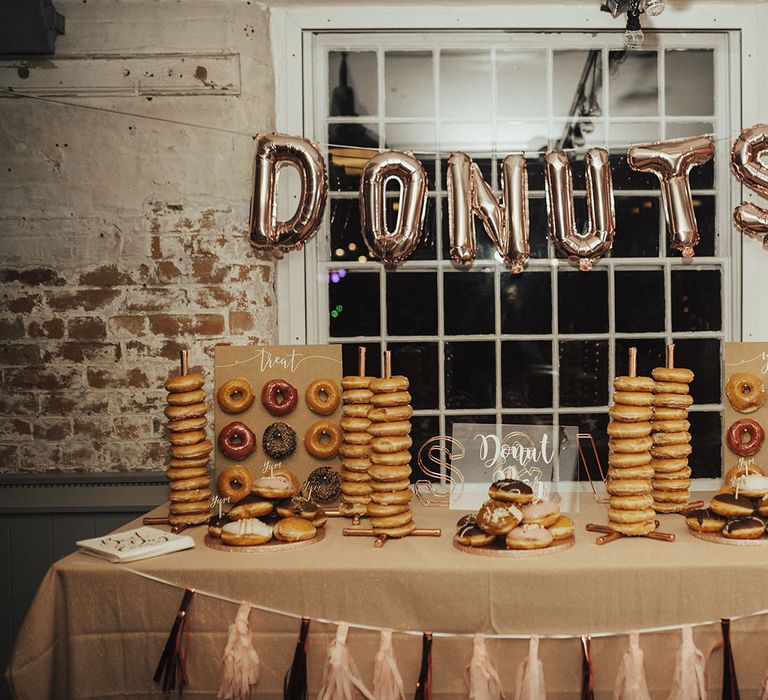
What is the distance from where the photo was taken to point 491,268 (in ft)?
11.3

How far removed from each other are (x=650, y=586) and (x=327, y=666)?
1046mm

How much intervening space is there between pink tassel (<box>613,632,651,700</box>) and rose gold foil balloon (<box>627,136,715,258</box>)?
1816 millimetres

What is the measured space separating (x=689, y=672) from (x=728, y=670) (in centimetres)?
13

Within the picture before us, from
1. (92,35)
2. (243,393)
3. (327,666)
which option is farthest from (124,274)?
(327,666)

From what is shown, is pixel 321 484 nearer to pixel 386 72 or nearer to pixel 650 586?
pixel 650 586

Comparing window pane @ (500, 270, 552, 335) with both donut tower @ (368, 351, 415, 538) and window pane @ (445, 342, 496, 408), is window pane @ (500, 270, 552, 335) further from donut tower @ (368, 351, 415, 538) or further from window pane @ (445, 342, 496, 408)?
donut tower @ (368, 351, 415, 538)

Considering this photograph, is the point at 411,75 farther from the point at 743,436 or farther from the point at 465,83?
the point at 743,436

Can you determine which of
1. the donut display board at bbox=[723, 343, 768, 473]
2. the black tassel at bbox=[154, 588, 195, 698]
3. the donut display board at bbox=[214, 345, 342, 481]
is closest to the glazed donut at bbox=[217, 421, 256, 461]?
the donut display board at bbox=[214, 345, 342, 481]

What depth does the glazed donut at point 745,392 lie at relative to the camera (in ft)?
9.48

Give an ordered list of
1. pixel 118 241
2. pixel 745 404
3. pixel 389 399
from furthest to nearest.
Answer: pixel 118 241 → pixel 745 404 → pixel 389 399

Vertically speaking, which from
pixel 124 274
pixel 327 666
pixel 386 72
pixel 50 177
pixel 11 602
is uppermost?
pixel 386 72

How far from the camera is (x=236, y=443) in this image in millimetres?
2971

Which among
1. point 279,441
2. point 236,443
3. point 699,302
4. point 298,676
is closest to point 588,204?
point 699,302

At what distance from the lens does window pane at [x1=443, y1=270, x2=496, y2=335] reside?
3447 millimetres
